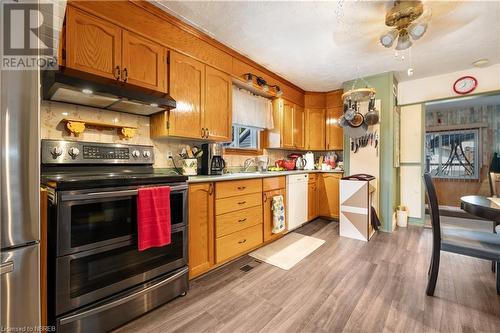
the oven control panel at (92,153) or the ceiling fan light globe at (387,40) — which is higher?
the ceiling fan light globe at (387,40)

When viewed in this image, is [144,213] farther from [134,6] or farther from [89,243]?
[134,6]

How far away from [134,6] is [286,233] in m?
3.03

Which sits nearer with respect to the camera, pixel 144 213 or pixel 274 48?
pixel 144 213

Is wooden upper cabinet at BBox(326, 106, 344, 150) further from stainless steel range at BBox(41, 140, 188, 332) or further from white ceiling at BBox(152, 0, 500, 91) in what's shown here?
stainless steel range at BBox(41, 140, 188, 332)

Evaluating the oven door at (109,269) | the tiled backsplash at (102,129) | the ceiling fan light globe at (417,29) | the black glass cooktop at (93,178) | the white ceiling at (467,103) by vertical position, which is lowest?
the oven door at (109,269)

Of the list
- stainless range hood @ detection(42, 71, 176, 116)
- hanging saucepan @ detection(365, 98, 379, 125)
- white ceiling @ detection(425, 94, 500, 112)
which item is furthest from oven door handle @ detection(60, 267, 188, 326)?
white ceiling @ detection(425, 94, 500, 112)

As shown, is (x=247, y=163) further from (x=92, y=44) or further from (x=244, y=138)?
(x=92, y=44)

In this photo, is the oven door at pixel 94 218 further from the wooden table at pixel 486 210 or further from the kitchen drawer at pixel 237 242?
the wooden table at pixel 486 210

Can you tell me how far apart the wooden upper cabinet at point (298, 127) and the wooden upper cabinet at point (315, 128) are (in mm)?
108

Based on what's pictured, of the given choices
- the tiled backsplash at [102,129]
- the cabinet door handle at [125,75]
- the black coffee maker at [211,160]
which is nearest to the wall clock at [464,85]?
the black coffee maker at [211,160]

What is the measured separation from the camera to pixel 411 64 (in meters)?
2.97

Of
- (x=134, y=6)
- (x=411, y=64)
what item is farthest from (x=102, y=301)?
(x=411, y=64)

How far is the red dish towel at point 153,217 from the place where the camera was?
4.71 ft

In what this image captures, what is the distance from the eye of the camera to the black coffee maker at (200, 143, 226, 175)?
2402 mm
